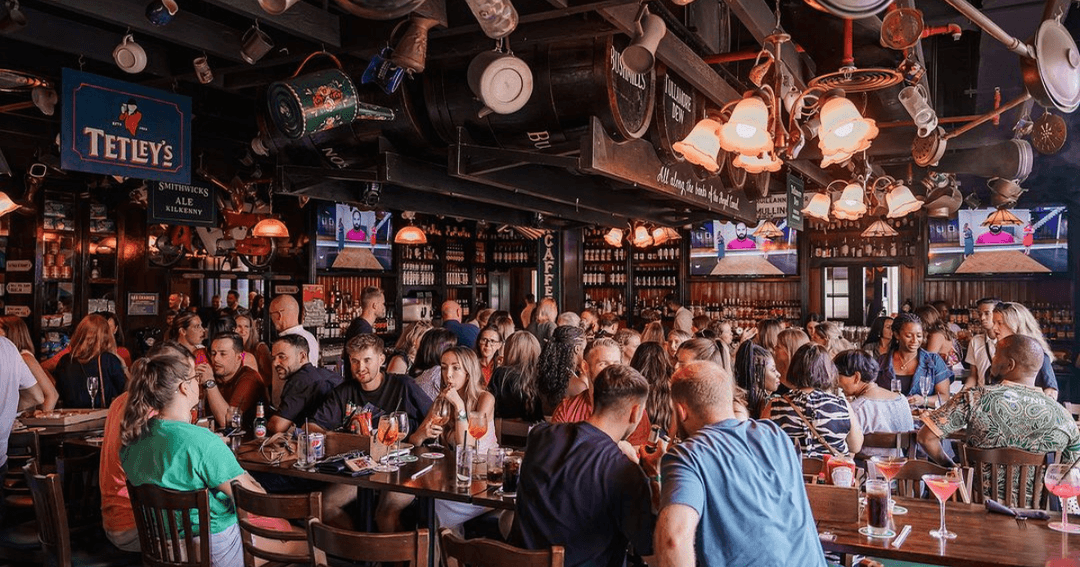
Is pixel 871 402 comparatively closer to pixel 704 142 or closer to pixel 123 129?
pixel 704 142

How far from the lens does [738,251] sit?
12.4 m

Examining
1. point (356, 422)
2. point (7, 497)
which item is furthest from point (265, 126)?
point (7, 497)

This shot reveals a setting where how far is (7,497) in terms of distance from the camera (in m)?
5.05

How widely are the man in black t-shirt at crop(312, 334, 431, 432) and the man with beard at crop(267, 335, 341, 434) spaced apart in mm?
133

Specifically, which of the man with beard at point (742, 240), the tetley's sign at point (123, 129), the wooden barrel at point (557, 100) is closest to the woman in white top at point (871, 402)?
the wooden barrel at point (557, 100)

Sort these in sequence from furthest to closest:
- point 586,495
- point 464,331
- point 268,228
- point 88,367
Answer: point 464,331
point 268,228
point 88,367
point 586,495

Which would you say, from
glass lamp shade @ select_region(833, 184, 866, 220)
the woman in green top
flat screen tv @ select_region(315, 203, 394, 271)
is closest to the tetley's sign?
the woman in green top

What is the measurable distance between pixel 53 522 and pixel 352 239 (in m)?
7.35

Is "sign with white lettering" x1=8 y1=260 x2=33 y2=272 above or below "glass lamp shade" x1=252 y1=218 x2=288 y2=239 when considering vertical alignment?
below

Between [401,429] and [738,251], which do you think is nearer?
[401,429]

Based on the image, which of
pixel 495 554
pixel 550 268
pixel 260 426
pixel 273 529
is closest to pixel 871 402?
pixel 495 554

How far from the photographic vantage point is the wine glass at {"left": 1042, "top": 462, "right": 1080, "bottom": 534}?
2.61 metres

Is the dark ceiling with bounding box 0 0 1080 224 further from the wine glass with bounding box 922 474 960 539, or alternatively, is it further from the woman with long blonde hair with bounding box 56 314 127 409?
the wine glass with bounding box 922 474 960 539

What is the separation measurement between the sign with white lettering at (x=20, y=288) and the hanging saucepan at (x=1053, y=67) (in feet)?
28.9
